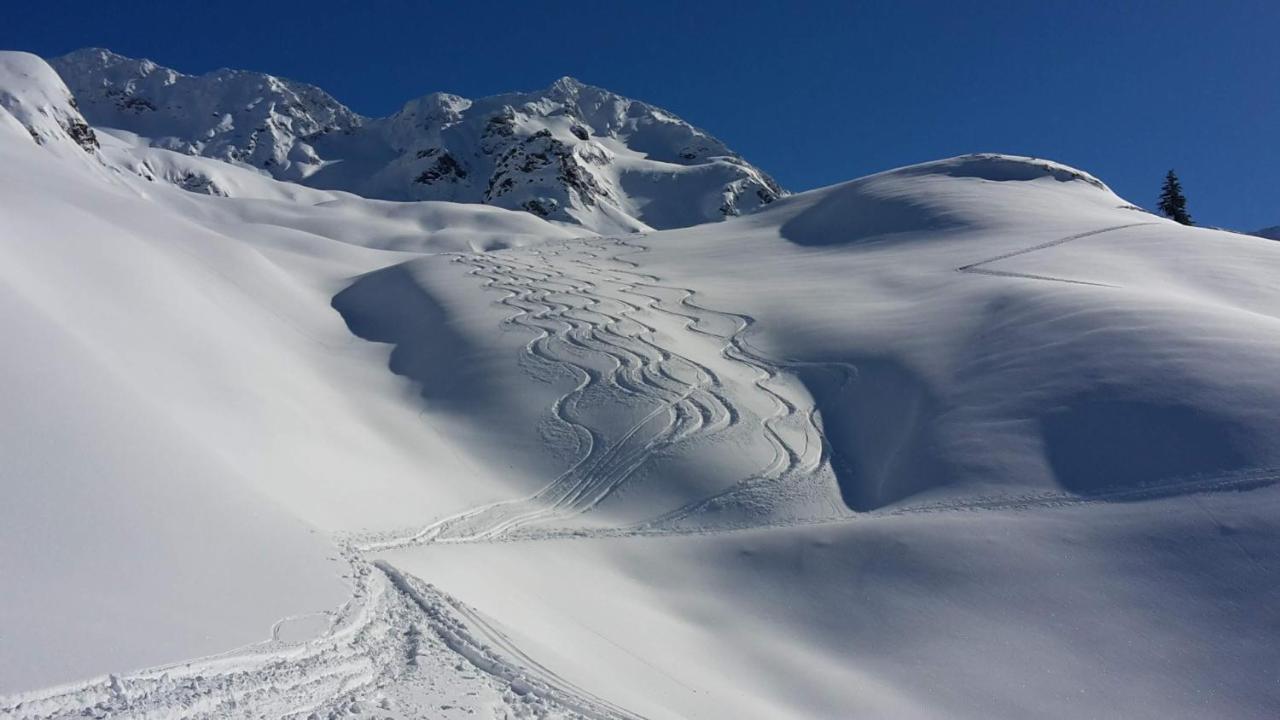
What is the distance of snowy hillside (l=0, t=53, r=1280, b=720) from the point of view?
6.26 meters

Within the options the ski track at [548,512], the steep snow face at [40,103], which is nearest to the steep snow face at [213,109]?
the steep snow face at [40,103]

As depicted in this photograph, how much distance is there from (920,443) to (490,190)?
84.4 metres

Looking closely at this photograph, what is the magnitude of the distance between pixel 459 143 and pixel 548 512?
4625 inches

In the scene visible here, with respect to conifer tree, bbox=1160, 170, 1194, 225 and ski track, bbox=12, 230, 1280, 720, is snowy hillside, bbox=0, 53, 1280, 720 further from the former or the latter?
conifer tree, bbox=1160, 170, 1194, 225

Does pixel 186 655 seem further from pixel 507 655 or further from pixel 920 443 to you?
pixel 920 443

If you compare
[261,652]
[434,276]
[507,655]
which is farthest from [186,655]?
[434,276]

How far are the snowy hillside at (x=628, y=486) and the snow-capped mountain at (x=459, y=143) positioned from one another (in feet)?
198

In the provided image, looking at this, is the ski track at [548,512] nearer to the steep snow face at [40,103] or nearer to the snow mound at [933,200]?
the snow mound at [933,200]

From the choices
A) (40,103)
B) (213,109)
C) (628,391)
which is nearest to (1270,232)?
(628,391)

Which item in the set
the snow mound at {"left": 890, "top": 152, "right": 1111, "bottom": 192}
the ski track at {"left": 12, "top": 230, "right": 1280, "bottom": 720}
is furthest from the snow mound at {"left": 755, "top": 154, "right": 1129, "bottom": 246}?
the ski track at {"left": 12, "top": 230, "right": 1280, "bottom": 720}

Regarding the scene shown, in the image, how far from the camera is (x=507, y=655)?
267 inches

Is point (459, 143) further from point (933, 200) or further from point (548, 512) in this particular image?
point (548, 512)

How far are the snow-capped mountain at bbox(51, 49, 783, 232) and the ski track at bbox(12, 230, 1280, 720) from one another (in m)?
57.9

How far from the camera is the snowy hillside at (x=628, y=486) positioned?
20.5 feet
